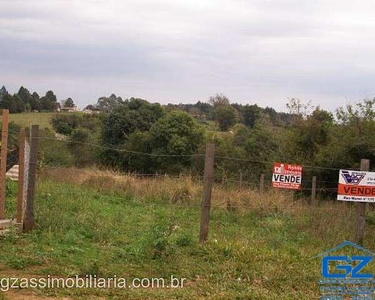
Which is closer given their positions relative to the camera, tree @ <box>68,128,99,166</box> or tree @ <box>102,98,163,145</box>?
tree @ <box>68,128,99,166</box>

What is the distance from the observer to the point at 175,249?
6738 millimetres

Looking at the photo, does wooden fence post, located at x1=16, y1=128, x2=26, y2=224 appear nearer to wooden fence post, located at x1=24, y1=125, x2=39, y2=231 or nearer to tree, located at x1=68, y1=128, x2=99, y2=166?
wooden fence post, located at x1=24, y1=125, x2=39, y2=231

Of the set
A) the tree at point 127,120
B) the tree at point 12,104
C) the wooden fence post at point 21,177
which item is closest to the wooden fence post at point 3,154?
the wooden fence post at point 21,177

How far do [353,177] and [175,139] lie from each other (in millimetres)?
29427

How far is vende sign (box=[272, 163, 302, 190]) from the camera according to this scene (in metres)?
12.0

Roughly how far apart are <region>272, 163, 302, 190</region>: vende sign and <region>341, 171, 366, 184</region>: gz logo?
376 centimetres

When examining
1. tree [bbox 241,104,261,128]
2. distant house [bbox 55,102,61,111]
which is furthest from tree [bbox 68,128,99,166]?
distant house [bbox 55,102,61,111]

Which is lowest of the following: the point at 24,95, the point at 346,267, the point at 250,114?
the point at 346,267

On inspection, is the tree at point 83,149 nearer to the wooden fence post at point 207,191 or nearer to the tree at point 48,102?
the tree at point 48,102

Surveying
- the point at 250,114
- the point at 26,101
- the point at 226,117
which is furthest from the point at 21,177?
the point at 26,101

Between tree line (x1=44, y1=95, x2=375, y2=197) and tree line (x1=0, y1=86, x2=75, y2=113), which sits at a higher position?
tree line (x1=0, y1=86, x2=75, y2=113)

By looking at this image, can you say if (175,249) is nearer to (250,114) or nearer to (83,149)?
(83,149)

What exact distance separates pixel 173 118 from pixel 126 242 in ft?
103

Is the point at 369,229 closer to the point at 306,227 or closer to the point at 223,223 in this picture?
the point at 306,227
